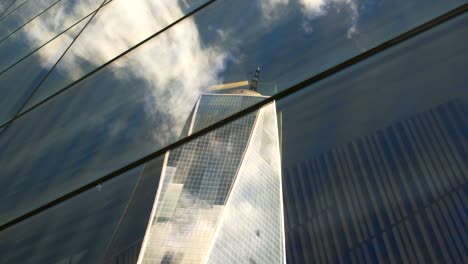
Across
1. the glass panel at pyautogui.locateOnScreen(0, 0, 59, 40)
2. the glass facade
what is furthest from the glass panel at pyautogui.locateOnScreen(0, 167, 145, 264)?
the glass panel at pyautogui.locateOnScreen(0, 0, 59, 40)

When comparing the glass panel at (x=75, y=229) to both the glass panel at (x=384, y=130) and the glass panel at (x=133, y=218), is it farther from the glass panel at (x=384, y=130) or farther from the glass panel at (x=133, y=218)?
the glass panel at (x=384, y=130)

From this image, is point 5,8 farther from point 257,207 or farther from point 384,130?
point 384,130

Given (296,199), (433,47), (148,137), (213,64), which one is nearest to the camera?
(433,47)

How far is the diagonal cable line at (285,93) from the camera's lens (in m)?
2.69

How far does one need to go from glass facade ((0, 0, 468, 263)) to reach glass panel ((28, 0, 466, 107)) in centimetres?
2

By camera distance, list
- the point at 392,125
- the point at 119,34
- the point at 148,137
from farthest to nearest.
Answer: the point at 119,34, the point at 148,137, the point at 392,125

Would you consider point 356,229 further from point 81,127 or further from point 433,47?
point 81,127

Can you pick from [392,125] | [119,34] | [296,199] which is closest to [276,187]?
[296,199]

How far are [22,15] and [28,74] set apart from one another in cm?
454

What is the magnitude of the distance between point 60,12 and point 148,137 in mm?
6832

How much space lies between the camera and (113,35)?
253 inches

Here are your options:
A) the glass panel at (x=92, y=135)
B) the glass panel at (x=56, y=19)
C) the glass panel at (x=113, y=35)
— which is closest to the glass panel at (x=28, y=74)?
the glass panel at (x=113, y=35)

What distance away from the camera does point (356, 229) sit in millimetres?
3096

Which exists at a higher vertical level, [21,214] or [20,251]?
[21,214]
